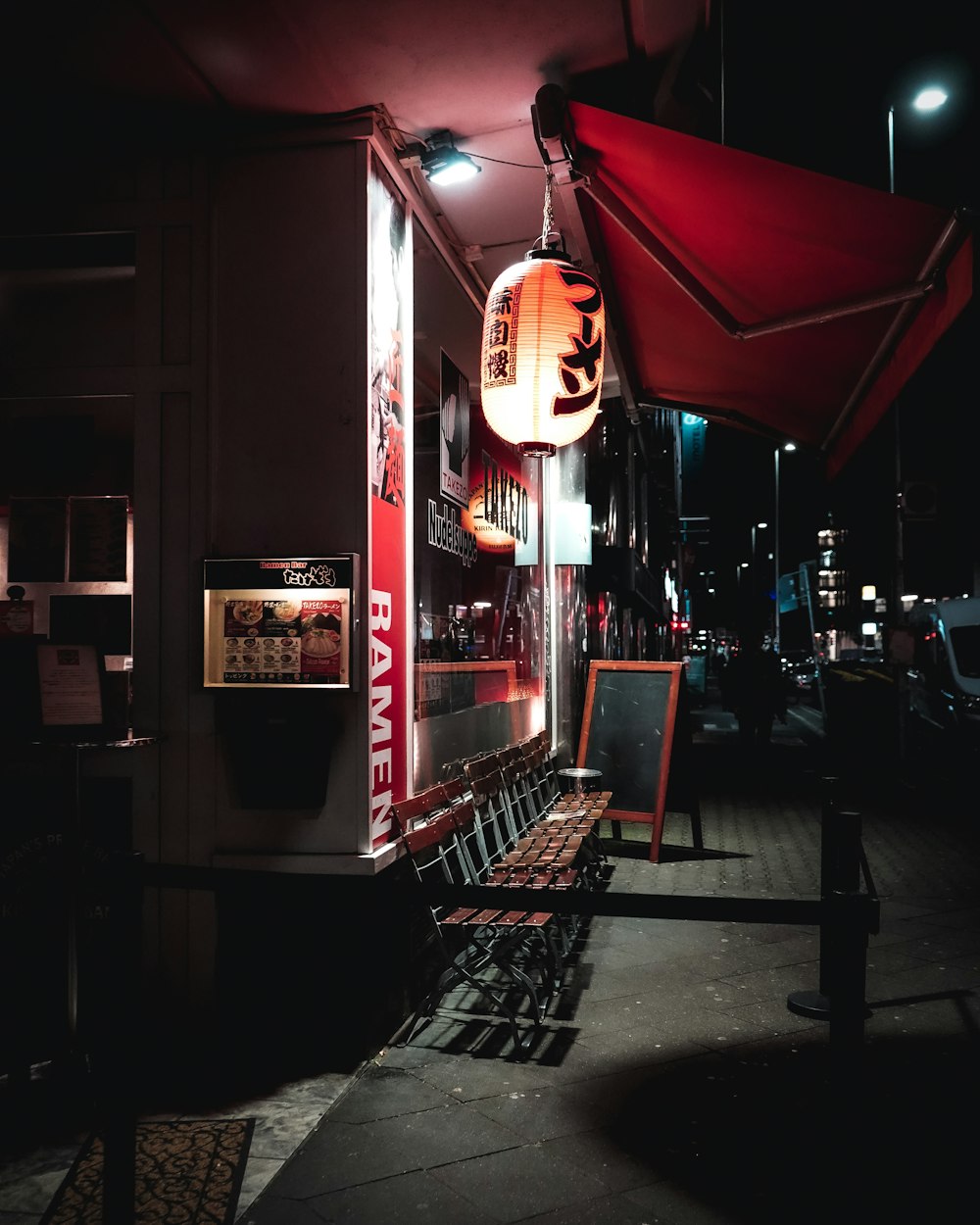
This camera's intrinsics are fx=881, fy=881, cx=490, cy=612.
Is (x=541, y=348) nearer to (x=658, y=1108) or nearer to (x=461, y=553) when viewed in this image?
(x=461, y=553)

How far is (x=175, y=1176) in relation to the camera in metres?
3.30

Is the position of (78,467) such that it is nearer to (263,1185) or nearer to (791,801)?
(263,1185)

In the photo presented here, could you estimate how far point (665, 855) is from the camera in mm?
8508

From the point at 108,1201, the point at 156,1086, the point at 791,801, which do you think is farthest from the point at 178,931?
the point at 791,801

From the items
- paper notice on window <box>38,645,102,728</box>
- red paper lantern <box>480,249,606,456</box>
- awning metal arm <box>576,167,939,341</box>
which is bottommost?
paper notice on window <box>38,645,102,728</box>

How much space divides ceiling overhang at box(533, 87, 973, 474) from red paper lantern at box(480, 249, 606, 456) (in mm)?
632

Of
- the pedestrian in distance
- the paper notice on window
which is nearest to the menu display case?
the paper notice on window

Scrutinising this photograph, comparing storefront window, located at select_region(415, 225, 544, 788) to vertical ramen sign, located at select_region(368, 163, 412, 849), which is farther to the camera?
Result: storefront window, located at select_region(415, 225, 544, 788)

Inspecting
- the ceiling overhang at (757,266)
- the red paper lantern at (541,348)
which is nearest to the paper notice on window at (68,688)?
the red paper lantern at (541,348)

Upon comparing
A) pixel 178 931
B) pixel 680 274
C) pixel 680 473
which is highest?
pixel 680 473

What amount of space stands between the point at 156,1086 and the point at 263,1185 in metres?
1.02

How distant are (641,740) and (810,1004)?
3.62 m

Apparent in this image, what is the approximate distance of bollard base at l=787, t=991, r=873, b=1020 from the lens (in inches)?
188

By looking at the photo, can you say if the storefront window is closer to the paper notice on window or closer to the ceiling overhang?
the ceiling overhang
